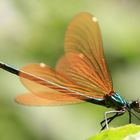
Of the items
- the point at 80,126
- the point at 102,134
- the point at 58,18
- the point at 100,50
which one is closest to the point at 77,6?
the point at 58,18

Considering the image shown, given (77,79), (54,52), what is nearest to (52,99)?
(77,79)

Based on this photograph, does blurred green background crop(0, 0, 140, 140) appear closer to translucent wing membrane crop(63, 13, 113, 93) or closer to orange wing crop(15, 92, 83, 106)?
translucent wing membrane crop(63, 13, 113, 93)

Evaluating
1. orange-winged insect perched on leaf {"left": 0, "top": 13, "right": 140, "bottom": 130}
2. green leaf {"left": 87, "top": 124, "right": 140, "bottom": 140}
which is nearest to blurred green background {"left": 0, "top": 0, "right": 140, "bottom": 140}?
orange-winged insect perched on leaf {"left": 0, "top": 13, "right": 140, "bottom": 130}

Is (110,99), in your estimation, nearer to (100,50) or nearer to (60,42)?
(100,50)

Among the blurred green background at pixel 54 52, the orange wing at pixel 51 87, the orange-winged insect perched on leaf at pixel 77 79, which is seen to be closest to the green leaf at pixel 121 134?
the orange-winged insect perched on leaf at pixel 77 79

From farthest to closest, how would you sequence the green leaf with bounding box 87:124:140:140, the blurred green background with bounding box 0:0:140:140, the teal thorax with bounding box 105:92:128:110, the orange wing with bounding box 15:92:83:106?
the blurred green background with bounding box 0:0:140:140
the teal thorax with bounding box 105:92:128:110
the orange wing with bounding box 15:92:83:106
the green leaf with bounding box 87:124:140:140

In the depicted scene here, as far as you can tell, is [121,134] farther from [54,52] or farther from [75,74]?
[54,52]

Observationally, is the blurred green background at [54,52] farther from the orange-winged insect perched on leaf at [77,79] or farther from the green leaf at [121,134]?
the green leaf at [121,134]

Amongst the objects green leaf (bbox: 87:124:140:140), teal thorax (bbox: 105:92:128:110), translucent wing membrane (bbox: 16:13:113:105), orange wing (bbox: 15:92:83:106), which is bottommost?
green leaf (bbox: 87:124:140:140)

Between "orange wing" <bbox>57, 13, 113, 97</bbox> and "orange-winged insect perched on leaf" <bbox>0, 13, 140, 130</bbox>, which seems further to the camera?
"orange wing" <bbox>57, 13, 113, 97</bbox>
